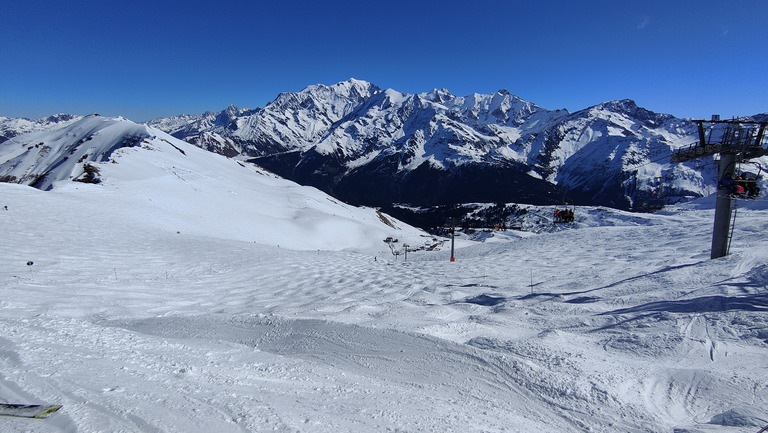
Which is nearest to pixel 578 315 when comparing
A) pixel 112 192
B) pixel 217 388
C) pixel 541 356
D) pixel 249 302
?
pixel 541 356

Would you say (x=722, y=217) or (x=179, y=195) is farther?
(x=179, y=195)

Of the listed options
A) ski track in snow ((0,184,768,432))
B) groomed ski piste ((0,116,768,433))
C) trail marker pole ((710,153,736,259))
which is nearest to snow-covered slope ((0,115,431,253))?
groomed ski piste ((0,116,768,433))

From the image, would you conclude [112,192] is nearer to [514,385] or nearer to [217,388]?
[217,388]

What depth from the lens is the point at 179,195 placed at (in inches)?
1863

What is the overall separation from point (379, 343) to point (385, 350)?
0.32 metres

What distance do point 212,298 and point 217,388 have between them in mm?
8294

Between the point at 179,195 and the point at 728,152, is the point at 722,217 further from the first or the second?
the point at 179,195

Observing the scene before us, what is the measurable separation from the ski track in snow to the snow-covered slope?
2056 cm

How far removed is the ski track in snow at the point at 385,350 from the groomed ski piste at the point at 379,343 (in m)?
Answer: 0.04

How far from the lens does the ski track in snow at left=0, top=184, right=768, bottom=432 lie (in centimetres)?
488

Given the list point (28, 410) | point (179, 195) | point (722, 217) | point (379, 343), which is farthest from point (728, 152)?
point (179, 195)

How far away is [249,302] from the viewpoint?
12445 millimetres

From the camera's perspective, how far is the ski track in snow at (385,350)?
4.88 m

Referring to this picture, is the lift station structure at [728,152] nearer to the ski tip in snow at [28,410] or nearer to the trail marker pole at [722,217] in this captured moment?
the trail marker pole at [722,217]
